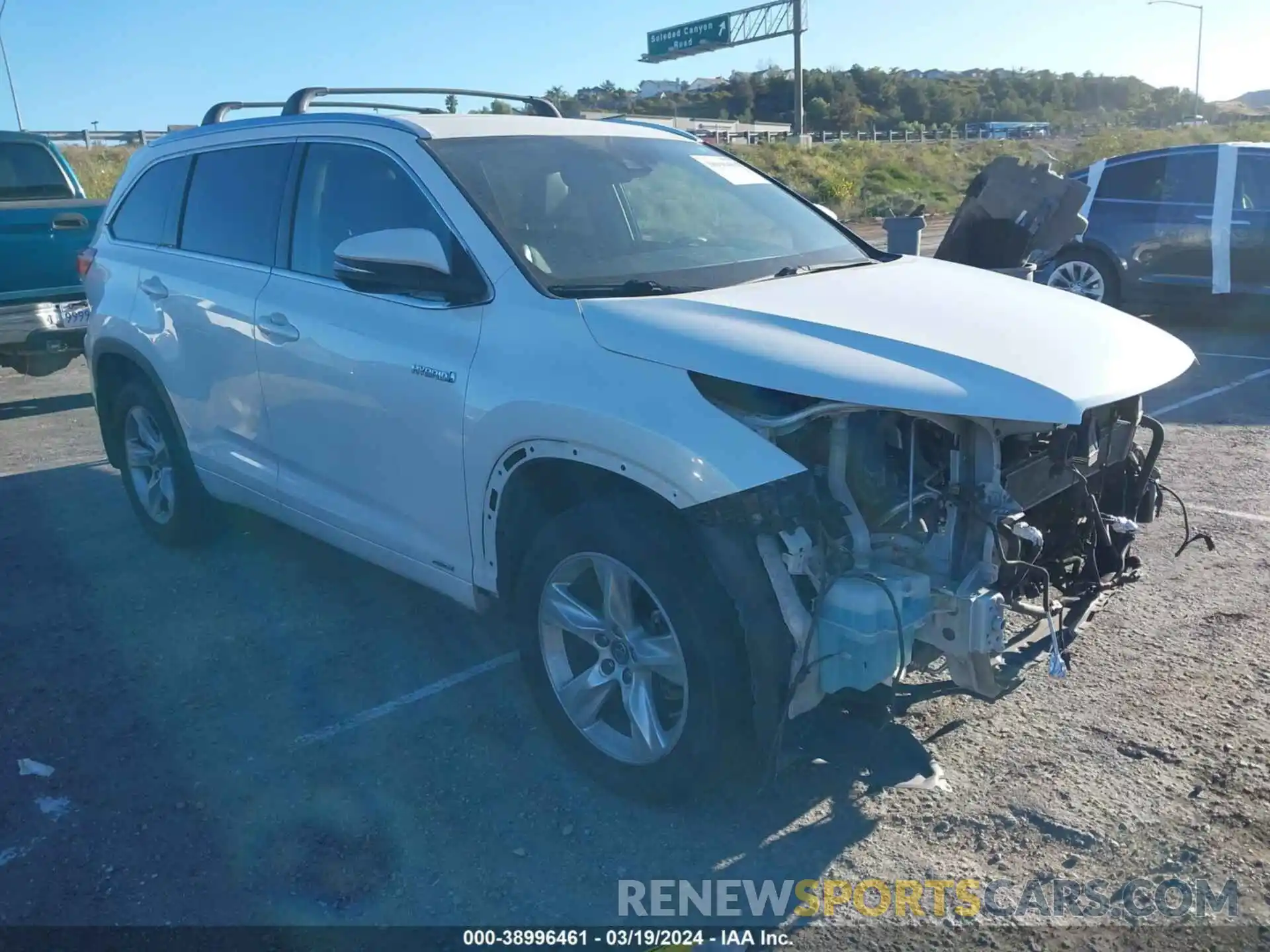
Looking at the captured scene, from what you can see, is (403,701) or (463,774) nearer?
(463,774)

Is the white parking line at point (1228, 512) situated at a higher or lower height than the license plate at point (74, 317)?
lower

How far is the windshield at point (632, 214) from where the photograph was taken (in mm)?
3787

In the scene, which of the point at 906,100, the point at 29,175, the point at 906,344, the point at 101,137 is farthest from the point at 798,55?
the point at 906,100

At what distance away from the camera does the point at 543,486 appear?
11.8 feet

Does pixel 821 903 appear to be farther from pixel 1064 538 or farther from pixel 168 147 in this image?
pixel 168 147

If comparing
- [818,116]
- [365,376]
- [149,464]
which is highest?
[818,116]

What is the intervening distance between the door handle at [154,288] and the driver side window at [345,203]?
43.1 inches

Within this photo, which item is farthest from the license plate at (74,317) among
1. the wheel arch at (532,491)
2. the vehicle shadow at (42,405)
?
the wheel arch at (532,491)

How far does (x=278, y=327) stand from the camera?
14.6ft

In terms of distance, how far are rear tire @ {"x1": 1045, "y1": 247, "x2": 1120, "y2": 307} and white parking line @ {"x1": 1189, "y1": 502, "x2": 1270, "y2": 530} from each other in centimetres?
550

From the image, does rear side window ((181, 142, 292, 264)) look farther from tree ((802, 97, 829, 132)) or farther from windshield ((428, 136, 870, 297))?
tree ((802, 97, 829, 132))

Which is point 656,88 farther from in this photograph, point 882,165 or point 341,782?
point 341,782

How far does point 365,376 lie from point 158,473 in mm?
2334

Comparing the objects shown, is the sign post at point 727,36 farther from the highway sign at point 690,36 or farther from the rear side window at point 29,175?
the rear side window at point 29,175
